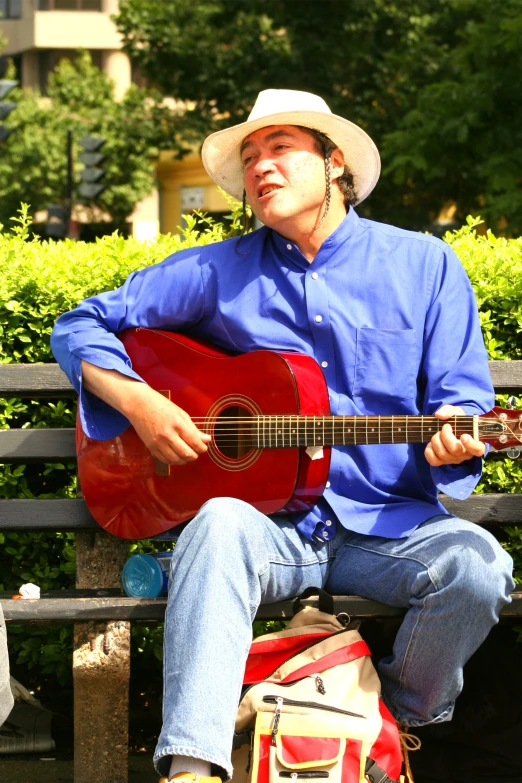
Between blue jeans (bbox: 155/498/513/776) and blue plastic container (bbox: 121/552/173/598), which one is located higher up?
blue jeans (bbox: 155/498/513/776)

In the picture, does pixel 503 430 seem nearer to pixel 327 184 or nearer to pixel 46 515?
pixel 327 184

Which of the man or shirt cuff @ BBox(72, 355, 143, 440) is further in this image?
shirt cuff @ BBox(72, 355, 143, 440)

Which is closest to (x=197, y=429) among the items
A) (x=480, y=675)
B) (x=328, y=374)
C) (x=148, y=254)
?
(x=328, y=374)

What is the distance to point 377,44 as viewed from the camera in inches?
687

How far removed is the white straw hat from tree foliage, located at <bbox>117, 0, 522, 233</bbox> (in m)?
8.65

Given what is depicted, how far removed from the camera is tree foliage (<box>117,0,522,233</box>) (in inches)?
490

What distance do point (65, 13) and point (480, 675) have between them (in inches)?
1727

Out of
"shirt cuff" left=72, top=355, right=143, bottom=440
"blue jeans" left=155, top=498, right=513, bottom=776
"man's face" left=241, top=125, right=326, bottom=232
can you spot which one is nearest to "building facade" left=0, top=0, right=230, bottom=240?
"man's face" left=241, top=125, right=326, bottom=232

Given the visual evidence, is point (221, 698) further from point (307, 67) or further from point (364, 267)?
point (307, 67)

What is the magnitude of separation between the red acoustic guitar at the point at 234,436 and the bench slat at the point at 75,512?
0.14 metres

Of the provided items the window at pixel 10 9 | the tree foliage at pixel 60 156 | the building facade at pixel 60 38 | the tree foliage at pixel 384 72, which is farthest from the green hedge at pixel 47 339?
the window at pixel 10 9

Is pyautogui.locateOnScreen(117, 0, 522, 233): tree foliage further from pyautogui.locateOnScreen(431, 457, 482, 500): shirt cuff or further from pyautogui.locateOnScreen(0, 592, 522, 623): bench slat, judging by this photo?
pyautogui.locateOnScreen(0, 592, 522, 623): bench slat

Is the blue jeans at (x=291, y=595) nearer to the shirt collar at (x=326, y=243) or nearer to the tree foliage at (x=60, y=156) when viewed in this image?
the shirt collar at (x=326, y=243)

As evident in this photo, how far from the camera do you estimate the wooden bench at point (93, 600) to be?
3.30m
